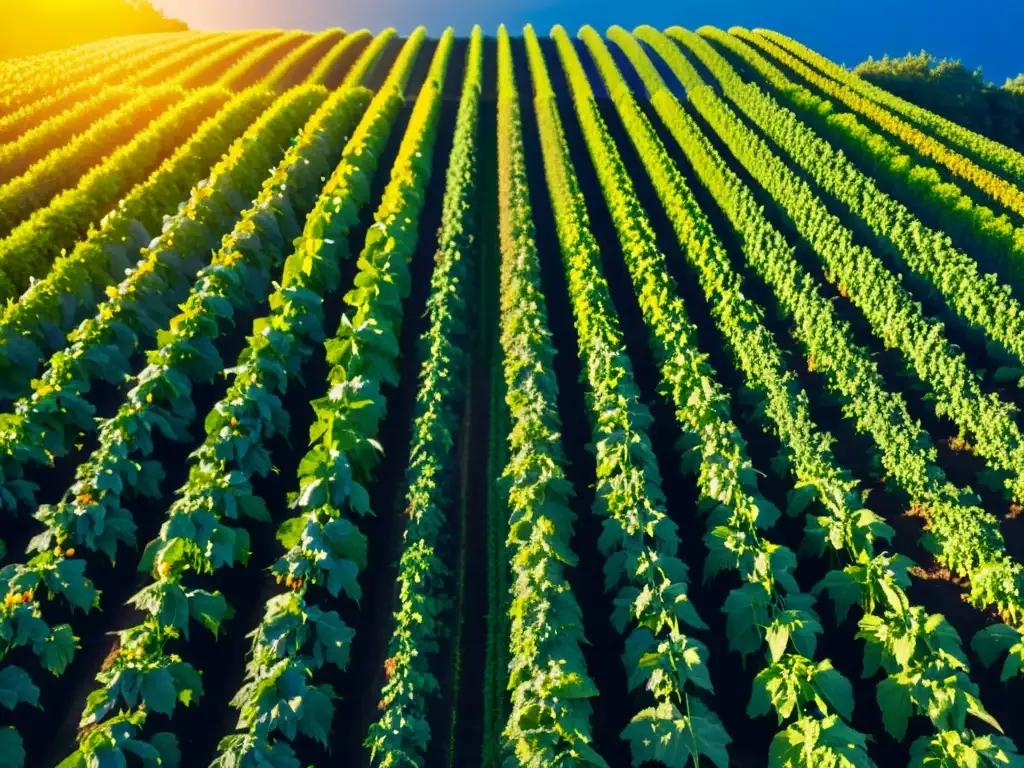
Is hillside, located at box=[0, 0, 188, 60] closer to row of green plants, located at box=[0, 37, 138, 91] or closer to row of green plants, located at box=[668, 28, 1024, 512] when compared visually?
row of green plants, located at box=[0, 37, 138, 91]

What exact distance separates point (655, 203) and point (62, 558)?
21392 mm

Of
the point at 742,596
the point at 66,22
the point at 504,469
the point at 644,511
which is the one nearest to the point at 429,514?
the point at 504,469

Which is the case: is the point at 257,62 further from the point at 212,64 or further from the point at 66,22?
the point at 66,22

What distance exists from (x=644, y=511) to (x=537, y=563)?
2.05 m

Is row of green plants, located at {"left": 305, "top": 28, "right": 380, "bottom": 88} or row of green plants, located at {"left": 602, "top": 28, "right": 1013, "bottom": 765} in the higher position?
row of green plants, located at {"left": 305, "top": 28, "right": 380, "bottom": 88}

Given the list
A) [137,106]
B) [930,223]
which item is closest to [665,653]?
[930,223]

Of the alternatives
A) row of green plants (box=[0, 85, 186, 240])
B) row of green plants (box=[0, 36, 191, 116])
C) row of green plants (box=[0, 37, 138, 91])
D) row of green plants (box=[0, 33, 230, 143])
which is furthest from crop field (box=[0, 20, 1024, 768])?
row of green plants (box=[0, 37, 138, 91])

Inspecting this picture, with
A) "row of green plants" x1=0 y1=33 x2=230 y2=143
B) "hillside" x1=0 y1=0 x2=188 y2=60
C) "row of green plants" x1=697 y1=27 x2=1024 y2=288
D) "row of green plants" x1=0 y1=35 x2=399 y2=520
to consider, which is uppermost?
"hillside" x1=0 y1=0 x2=188 y2=60

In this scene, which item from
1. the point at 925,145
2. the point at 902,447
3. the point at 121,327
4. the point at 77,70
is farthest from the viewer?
the point at 77,70

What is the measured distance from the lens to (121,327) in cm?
1488

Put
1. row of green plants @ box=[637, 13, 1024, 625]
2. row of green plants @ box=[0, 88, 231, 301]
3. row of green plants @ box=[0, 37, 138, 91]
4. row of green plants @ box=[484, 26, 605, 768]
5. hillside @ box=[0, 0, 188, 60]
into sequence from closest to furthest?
row of green plants @ box=[484, 26, 605, 768], row of green plants @ box=[637, 13, 1024, 625], row of green plants @ box=[0, 88, 231, 301], row of green plants @ box=[0, 37, 138, 91], hillside @ box=[0, 0, 188, 60]

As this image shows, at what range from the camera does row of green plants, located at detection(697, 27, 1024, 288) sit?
19312mm

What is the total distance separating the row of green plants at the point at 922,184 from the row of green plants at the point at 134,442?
17.7 m

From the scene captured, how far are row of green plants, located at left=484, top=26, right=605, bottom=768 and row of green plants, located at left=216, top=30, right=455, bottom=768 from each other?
193cm
